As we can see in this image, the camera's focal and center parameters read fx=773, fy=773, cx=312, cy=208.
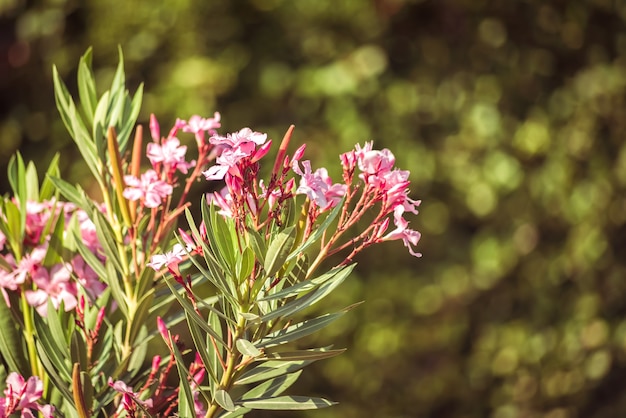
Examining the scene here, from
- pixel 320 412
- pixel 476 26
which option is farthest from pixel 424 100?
pixel 320 412

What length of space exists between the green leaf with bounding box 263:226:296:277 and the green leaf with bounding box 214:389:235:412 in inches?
4.2

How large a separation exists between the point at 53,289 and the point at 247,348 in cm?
31

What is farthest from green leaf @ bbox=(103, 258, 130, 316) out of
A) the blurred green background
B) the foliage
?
the blurred green background

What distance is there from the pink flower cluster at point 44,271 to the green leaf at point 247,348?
0.23 m

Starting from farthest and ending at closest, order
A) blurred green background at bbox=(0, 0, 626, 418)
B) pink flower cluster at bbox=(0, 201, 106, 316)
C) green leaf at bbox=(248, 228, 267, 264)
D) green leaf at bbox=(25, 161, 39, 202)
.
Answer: blurred green background at bbox=(0, 0, 626, 418), green leaf at bbox=(25, 161, 39, 202), pink flower cluster at bbox=(0, 201, 106, 316), green leaf at bbox=(248, 228, 267, 264)

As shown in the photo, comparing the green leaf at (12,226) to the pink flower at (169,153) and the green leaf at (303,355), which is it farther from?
the green leaf at (303,355)

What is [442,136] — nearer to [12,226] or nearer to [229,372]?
[12,226]

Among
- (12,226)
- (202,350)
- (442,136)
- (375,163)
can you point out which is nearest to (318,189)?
(375,163)

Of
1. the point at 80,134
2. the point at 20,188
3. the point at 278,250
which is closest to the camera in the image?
the point at 278,250

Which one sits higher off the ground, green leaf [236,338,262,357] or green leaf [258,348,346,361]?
green leaf [258,348,346,361]

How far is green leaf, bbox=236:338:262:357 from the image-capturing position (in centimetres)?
59

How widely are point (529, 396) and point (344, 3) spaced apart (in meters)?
1.52

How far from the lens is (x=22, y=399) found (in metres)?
0.69

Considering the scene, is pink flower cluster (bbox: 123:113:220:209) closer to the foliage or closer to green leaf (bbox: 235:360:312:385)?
the foliage
